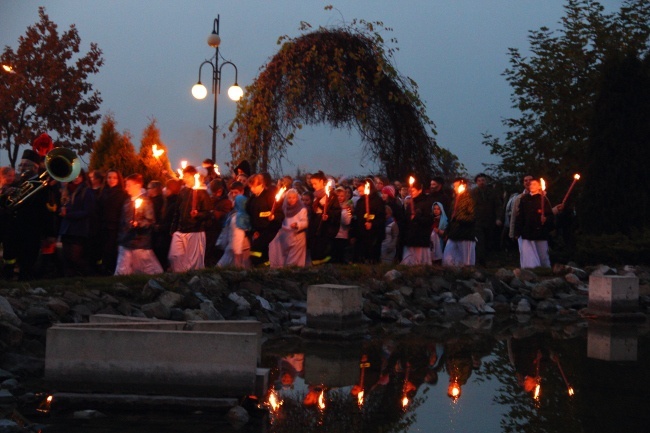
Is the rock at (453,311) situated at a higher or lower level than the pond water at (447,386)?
higher

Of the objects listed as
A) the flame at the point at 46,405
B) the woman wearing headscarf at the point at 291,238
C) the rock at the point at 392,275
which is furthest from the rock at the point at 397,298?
the flame at the point at 46,405

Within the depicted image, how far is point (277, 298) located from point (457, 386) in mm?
5140

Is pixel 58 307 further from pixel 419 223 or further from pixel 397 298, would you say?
pixel 419 223

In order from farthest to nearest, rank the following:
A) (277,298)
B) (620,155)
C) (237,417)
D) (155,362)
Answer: (620,155), (277,298), (155,362), (237,417)

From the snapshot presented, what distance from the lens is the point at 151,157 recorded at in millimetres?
27688

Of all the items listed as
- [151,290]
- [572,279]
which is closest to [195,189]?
[151,290]

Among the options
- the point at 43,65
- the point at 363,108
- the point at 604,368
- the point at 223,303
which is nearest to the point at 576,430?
the point at 604,368

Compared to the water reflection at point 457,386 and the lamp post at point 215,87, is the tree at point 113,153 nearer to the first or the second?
the lamp post at point 215,87

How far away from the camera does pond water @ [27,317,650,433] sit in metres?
7.60

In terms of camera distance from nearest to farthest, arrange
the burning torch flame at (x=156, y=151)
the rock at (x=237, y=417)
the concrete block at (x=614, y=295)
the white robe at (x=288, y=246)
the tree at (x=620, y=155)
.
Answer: the rock at (x=237, y=417)
the concrete block at (x=614, y=295)
the white robe at (x=288, y=246)
the tree at (x=620, y=155)
the burning torch flame at (x=156, y=151)

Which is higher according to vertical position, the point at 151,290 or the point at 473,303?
the point at 151,290

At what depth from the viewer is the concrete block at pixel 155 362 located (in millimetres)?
8156

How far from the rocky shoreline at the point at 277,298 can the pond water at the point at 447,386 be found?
1.06 meters

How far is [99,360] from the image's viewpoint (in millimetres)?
8266
